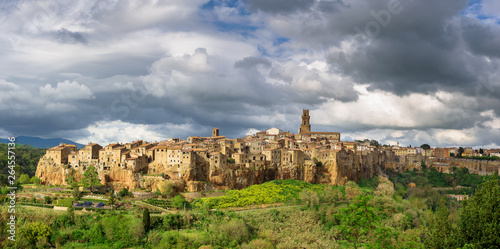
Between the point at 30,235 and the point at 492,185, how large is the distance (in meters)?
34.6

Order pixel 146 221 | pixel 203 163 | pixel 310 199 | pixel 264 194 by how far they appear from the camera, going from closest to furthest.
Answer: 1. pixel 146 221
2. pixel 310 199
3. pixel 264 194
4. pixel 203 163

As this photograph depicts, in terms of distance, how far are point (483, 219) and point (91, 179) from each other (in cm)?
4235

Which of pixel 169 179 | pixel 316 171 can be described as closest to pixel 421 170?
pixel 316 171

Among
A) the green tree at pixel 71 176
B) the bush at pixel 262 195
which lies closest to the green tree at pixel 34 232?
the green tree at pixel 71 176

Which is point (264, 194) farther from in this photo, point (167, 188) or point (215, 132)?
point (215, 132)

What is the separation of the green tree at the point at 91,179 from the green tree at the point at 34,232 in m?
11.4

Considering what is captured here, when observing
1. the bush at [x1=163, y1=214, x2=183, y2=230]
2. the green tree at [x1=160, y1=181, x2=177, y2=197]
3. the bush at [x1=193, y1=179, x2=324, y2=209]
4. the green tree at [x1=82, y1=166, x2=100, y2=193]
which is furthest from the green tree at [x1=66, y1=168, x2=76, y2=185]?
the bush at [x1=163, y1=214, x2=183, y2=230]

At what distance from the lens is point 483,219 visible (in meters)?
16.1

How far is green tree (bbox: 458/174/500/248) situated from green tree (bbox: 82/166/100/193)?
40655 mm

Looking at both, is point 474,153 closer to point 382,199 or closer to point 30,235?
point 382,199

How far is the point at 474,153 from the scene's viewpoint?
96938mm

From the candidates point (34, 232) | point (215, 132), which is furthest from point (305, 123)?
point (34, 232)

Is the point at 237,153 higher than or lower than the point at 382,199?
higher

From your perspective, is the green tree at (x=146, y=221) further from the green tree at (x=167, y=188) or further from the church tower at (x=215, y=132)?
the church tower at (x=215, y=132)
